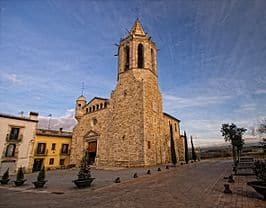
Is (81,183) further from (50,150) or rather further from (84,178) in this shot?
(50,150)

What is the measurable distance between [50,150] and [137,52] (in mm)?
20814

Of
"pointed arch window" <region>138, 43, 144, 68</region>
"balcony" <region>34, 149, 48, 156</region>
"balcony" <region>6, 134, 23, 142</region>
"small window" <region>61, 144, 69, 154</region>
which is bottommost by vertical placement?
"balcony" <region>34, 149, 48, 156</region>

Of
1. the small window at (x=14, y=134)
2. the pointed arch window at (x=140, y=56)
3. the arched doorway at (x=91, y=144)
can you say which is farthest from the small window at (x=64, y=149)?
the pointed arch window at (x=140, y=56)

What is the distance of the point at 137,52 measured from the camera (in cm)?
2567

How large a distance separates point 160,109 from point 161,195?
1889 cm

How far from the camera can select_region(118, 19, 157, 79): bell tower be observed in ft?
82.8

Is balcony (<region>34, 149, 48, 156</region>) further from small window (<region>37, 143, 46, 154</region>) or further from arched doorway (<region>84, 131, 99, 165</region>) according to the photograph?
arched doorway (<region>84, 131, 99, 165</region>)

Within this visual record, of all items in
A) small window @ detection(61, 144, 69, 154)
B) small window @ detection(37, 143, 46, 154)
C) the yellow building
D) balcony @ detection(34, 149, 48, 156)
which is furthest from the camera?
small window @ detection(61, 144, 69, 154)

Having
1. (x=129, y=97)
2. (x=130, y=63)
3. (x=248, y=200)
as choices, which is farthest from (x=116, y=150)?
(x=248, y=200)

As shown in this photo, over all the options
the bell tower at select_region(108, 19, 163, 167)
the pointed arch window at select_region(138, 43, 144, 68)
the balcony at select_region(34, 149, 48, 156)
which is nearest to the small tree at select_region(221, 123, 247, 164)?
the bell tower at select_region(108, 19, 163, 167)

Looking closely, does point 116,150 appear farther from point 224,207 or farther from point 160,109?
point 224,207

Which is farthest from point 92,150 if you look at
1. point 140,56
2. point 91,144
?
point 140,56

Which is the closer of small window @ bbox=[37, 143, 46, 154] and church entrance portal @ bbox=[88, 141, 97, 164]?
church entrance portal @ bbox=[88, 141, 97, 164]

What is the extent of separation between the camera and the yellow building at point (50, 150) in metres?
26.1
